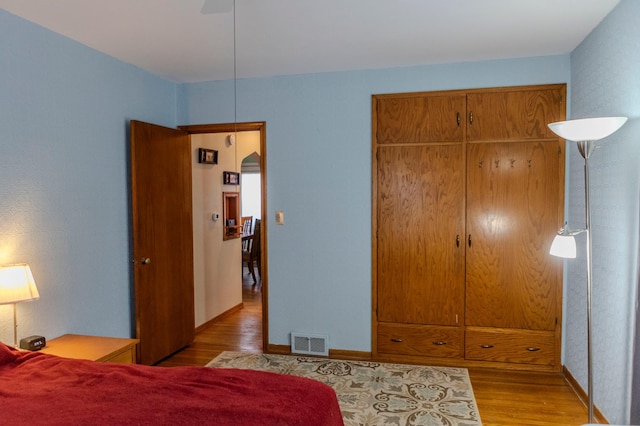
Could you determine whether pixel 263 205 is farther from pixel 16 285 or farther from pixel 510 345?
pixel 510 345

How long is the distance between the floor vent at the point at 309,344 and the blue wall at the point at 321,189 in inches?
2.3

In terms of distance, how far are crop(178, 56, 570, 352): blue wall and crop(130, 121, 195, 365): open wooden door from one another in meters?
0.75

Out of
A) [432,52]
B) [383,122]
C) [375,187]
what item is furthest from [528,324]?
[432,52]

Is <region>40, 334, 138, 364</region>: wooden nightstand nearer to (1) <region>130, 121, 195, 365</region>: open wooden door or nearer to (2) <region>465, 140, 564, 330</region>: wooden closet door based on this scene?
(1) <region>130, 121, 195, 365</region>: open wooden door

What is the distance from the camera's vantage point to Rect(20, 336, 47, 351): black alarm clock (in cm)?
257

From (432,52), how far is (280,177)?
1.68 metres

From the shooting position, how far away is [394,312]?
3.87m

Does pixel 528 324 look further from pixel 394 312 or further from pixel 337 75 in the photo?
pixel 337 75

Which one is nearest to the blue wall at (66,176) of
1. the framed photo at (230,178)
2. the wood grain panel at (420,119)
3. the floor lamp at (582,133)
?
the framed photo at (230,178)

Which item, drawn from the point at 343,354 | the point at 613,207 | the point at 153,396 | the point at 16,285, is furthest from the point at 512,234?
the point at 16,285

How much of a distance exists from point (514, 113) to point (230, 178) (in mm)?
3325

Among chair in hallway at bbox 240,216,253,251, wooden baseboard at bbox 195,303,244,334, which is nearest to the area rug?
wooden baseboard at bbox 195,303,244,334

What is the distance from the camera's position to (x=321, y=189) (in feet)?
13.1

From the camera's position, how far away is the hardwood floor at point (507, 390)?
288cm
